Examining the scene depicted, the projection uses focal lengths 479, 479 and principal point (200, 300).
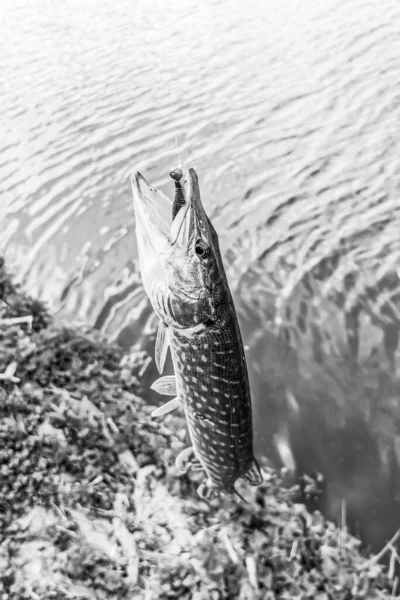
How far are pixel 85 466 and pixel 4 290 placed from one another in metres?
2.69

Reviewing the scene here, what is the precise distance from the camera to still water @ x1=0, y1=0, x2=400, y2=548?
441cm

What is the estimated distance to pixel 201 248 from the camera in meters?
2.33

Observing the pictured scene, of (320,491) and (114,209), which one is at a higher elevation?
(114,209)

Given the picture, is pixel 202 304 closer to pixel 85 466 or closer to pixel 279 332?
pixel 85 466

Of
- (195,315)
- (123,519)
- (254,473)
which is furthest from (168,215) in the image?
(123,519)

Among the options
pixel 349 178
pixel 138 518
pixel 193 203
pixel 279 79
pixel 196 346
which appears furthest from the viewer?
pixel 279 79

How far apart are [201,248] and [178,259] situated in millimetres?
140

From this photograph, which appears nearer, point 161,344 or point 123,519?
point 161,344

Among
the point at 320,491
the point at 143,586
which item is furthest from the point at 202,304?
the point at 320,491

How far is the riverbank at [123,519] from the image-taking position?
296 cm

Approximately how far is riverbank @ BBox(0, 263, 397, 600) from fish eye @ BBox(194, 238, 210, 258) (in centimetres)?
203

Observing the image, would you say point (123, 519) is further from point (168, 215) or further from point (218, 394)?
point (168, 215)

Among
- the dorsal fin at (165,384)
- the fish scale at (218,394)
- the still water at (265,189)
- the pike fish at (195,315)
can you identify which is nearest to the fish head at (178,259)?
the pike fish at (195,315)

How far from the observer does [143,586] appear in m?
2.94
